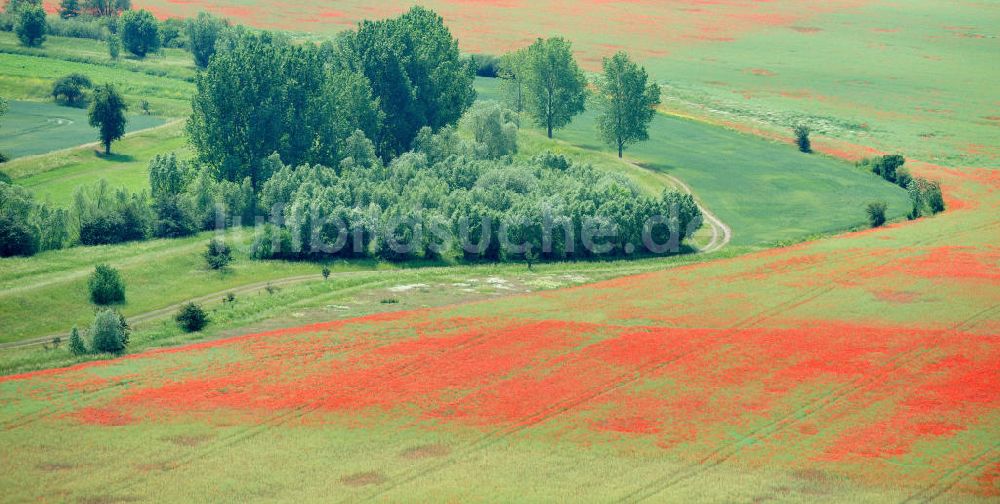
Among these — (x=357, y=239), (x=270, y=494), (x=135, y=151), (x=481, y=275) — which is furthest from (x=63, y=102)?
(x=270, y=494)

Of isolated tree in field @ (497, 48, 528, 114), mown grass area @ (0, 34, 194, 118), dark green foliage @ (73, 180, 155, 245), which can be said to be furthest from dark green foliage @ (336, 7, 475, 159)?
dark green foliage @ (73, 180, 155, 245)

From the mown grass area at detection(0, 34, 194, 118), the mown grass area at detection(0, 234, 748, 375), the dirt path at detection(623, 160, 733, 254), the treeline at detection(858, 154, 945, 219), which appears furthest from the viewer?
the mown grass area at detection(0, 34, 194, 118)

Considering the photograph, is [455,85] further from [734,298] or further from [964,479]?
[964,479]

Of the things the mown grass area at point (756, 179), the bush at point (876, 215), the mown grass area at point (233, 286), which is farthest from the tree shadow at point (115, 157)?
the bush at point (876, 215)

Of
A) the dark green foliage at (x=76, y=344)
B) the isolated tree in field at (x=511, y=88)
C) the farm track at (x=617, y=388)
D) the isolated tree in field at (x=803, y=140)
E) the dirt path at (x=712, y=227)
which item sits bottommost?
the dark green foliage at (x=76, y=344)

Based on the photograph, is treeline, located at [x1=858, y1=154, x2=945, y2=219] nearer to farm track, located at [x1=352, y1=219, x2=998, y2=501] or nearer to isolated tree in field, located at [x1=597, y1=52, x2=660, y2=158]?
isolated tree in field, located at [x1=597, y1=52, x2=660, y2=158]

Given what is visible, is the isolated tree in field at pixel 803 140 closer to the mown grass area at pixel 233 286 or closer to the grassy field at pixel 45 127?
the mown grass area at pixel 233 286
